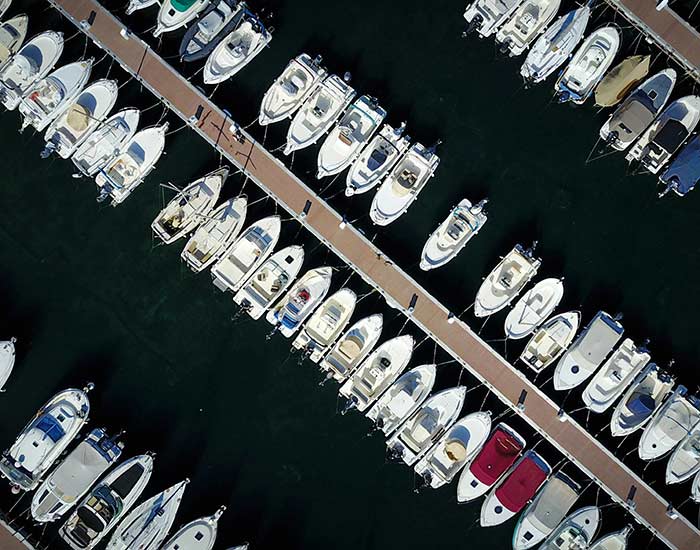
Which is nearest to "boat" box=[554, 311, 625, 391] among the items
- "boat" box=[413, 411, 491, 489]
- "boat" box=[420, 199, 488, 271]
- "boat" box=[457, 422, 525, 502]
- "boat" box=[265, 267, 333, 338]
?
"boat" box=[457, 422, 525, 502]

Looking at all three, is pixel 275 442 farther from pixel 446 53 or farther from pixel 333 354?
pixel 446 53

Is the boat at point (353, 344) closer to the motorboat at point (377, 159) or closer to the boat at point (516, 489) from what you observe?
the motorboat at point (377, 159)

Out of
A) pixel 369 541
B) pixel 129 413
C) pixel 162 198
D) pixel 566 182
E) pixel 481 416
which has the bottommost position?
pixel 129 413

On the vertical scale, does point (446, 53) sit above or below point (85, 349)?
above

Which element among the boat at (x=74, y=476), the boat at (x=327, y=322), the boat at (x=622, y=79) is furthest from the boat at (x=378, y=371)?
the boat at (x=622, y=79)

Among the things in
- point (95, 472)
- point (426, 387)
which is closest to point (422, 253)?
point (426, 387)

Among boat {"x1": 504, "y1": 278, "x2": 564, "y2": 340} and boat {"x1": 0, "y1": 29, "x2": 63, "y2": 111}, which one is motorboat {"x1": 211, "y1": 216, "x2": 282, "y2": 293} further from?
boat {"x1": 0, "y1": 29, "x2": 63, "y2": 111}

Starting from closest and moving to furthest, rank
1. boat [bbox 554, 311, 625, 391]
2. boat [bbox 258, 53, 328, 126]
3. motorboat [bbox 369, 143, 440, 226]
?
boat [bbox 554, 311, 625, 391] → motorboat [bbox 369, 143, 440, 226] → boat [bbox 258, 53, 328, 126]

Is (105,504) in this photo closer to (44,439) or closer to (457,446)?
(44,439)
